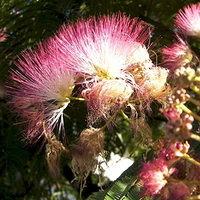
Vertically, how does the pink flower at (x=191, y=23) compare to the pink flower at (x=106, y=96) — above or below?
above

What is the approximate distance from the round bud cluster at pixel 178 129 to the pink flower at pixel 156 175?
0.12m

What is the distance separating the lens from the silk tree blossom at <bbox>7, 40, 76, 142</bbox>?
3.81 feet

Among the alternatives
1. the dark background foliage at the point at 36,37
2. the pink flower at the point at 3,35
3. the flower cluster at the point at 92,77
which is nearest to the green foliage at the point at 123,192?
the flower cluster at the point at 92,77

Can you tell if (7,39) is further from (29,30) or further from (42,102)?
(42,102)

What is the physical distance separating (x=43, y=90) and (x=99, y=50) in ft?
0.80

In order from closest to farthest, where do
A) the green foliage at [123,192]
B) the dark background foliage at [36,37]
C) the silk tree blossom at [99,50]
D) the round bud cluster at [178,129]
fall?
the round bud cluster at [178,129] → the green foliage at [123,192] → the silk tree blossom at [99,50] → the dark background foliage at [36,37]

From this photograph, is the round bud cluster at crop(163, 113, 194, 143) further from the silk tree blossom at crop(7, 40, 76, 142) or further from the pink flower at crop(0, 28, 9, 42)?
the pink flower at crop(0, 28, 9, 42)

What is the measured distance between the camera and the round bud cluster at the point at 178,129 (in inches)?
24.5

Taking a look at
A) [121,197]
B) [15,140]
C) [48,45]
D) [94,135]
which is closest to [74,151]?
[94,135]

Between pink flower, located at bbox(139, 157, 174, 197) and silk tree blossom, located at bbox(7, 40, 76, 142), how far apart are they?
0.49m

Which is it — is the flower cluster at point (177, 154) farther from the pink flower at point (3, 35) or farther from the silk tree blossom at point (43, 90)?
the pink flower at point (3, 35)

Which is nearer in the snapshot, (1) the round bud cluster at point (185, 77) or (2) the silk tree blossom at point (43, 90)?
(1) the round bud cluster at point (185, 77)

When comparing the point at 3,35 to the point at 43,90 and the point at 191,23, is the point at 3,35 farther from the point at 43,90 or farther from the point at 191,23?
the point at 191,23

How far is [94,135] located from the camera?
111 centimetres
